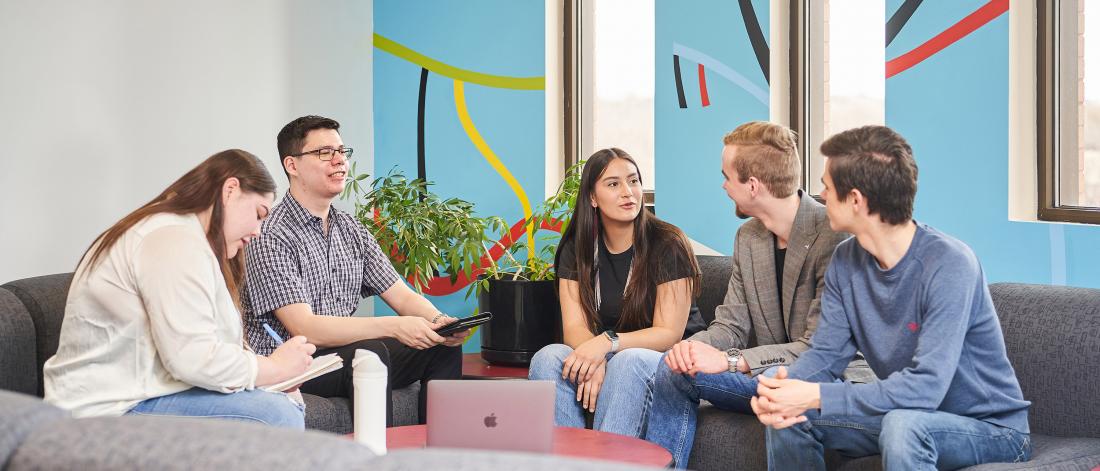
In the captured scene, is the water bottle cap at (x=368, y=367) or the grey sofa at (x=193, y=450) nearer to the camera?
the grey sofa at (x=193, y=450)

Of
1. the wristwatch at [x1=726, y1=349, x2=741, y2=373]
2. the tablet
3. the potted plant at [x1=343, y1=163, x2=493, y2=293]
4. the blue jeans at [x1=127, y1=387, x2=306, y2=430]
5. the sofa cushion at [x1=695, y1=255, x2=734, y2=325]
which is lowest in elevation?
the blue jeans at [x1=127, y1=387, x2=306, y2=430]

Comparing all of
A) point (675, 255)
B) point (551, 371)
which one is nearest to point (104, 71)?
point (551, 371)

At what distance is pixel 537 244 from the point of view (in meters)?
5.19

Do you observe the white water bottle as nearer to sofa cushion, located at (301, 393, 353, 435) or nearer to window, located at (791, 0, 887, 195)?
sofa cushion, located at (301, 393, 353, 435)

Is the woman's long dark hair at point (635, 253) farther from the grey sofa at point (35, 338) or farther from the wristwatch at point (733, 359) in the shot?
the grey sofa at point (35, 338)

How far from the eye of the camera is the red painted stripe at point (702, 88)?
14.6 ft

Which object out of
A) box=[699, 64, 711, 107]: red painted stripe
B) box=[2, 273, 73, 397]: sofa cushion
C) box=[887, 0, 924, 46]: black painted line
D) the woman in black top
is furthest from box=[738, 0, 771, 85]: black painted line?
box=[2, 273, 73, 397]: sofa cushion

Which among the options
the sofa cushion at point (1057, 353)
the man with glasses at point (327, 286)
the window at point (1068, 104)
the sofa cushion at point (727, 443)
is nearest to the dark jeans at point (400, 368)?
the man with glasses at point (327, 286)

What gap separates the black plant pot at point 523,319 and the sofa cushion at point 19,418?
10.6ft

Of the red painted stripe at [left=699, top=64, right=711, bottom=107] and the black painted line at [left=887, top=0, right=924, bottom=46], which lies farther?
the red painted stripe at [left=699, top=64, right=711, bottom=107]

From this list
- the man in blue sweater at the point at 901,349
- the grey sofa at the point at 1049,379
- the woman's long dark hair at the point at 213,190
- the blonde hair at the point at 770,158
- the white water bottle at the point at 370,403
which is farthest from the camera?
the blonde hair at the point at 770,158

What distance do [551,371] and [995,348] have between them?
1369 millimetres

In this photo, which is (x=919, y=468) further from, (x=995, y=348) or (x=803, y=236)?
(x=803, y=236)

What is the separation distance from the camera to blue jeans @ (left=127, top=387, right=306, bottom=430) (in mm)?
2295
